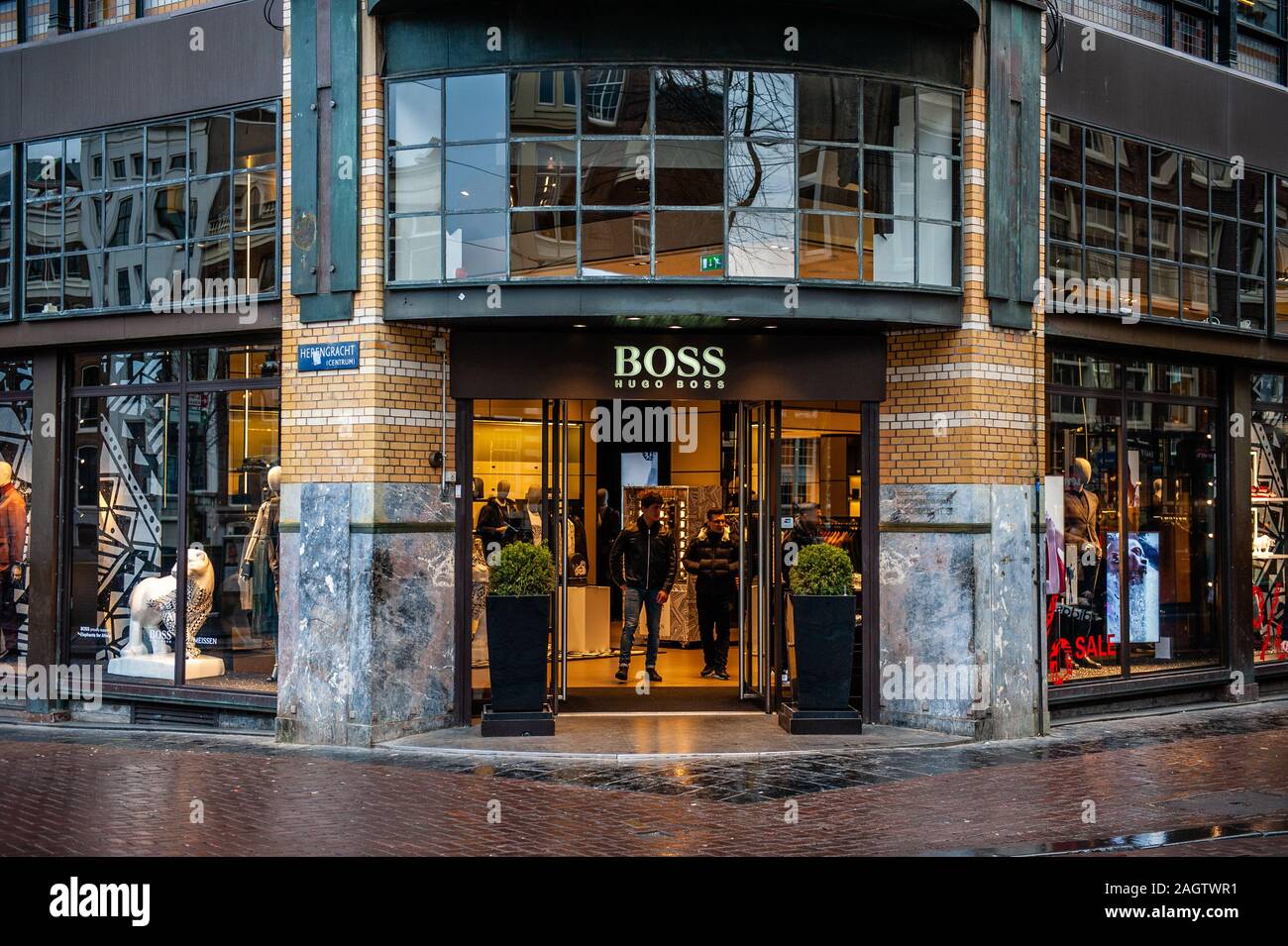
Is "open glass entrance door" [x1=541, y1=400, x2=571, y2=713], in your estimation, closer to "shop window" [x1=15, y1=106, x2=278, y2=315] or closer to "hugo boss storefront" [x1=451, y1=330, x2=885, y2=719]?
Answer: "hugo boss storefront" [x1=451, y1=330, x2=885, y2=719]

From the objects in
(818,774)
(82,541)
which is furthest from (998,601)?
(82,541)

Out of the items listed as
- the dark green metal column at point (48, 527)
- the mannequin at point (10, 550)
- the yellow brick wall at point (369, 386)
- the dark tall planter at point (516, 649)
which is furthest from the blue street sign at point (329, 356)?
the mannequin at point (10, 550)

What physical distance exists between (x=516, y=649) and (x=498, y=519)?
1.63 meters

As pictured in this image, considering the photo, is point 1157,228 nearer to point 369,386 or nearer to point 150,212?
point 369,386

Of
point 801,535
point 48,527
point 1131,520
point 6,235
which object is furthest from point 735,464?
point 6,235

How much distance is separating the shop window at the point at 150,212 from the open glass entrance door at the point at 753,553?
474cm

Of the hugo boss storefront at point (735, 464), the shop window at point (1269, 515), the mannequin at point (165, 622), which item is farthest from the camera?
the shop window at point (1269, 515)

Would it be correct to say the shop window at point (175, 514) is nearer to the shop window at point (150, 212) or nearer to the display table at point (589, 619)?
the shop window at point (150, 212)

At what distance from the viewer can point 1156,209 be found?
14.6 meters

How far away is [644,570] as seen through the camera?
50.3 ft

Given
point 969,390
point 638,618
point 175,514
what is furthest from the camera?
point 638,618

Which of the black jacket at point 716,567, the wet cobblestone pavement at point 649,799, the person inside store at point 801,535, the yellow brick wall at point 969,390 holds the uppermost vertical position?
the yellow brick wall at point 969,390

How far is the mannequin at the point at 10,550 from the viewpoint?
14.9 m

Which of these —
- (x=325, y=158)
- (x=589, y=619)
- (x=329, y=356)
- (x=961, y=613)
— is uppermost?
(x=325, y=158)
